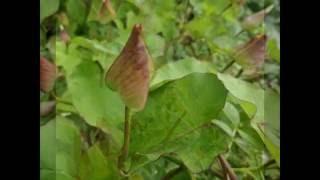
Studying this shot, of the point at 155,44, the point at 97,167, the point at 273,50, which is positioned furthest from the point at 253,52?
the point at 97,167

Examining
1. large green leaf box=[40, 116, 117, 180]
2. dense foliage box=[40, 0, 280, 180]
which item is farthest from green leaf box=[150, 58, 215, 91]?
large green leaf box=[40, 116, 117, 180]

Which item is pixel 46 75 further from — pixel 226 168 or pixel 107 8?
pixel 226 168

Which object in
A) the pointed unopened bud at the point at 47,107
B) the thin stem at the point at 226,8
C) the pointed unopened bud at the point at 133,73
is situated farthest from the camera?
the thin stem at the point at 226,8

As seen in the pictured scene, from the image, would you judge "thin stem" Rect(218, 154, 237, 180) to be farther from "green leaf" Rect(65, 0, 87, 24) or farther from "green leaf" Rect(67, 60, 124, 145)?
"green leaf" Rect(65, 0, 87, 24)

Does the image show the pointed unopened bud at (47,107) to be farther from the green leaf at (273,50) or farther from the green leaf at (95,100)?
the green leaf at (273,50)

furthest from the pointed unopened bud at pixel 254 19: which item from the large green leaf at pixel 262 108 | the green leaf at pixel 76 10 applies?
the green leaf at pixel 76 10
